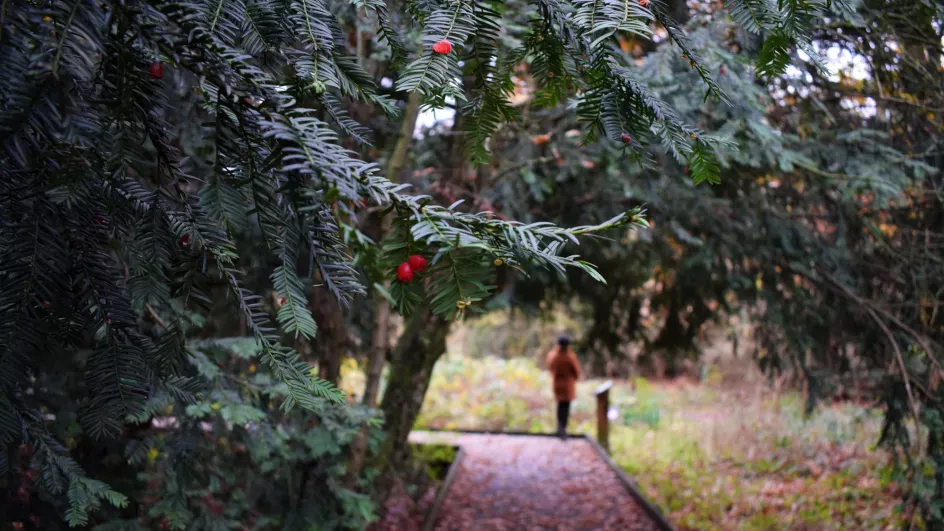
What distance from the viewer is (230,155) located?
3.75 feet

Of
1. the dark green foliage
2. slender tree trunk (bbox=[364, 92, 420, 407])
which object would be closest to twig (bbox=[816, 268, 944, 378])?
the dark green foliage

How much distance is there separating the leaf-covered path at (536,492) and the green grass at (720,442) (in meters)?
0.60

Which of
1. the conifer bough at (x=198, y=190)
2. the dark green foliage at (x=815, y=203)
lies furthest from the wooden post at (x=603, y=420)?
the conifer bough at (x=198, y=190)

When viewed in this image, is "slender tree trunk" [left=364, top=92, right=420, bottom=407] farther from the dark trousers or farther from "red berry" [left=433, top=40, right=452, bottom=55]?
the dark trousers

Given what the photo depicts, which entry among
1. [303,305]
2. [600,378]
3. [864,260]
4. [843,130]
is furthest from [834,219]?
[600,378]

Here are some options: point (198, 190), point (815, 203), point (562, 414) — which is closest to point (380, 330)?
point (815, 203)

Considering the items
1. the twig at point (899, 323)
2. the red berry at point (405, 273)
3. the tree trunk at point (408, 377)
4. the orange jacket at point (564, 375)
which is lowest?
the orange jacket at point (564, 375)

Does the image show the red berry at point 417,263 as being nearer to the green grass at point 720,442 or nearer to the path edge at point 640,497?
the green grass at point 720,442

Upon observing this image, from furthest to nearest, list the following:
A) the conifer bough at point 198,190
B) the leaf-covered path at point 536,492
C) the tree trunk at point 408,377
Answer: the leaf-covered path at point 536,492
the tree trunk at point 408,377
the conifer bough at point 198,190

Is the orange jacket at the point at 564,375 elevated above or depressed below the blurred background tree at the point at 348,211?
below

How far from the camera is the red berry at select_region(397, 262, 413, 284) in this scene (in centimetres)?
104

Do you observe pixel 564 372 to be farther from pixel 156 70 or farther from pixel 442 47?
pixel 156 70

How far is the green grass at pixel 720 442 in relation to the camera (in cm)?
755

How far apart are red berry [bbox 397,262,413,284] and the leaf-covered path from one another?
6870 mm
